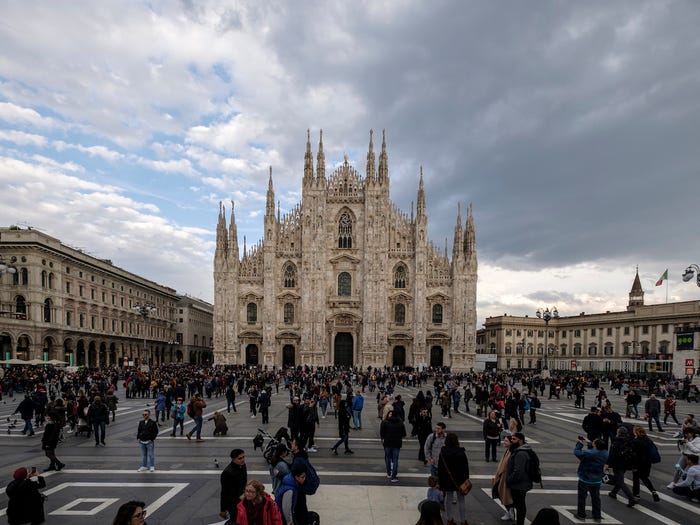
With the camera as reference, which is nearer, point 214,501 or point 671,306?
point 214,501

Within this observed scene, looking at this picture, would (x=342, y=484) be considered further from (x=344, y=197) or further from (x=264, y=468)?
(x=344, y=197)

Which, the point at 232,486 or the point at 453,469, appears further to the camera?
the point at 453,469

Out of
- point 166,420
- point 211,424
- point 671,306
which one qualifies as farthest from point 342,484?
point 671,306

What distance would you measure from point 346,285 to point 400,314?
7.58 meters

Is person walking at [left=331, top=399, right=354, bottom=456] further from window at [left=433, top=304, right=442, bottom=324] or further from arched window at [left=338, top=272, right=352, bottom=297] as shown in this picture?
window at [left=433, top=304, right=442, bottom=324]

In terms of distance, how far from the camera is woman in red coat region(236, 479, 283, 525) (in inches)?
201

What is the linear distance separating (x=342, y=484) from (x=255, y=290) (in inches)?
1957

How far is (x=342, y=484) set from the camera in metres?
10.0

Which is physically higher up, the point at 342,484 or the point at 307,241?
the point at 307,241

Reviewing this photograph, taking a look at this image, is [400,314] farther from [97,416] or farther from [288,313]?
[97,416]

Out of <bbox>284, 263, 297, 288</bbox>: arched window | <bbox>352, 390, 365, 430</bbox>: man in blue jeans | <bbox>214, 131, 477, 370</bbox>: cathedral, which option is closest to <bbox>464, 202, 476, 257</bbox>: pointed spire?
<bbox>214, 131, 477, 370</bbox>: cathedral

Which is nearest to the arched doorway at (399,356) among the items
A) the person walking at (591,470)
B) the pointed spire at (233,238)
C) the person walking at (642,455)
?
the pointed spire at (233,238)

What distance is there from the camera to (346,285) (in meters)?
58.8

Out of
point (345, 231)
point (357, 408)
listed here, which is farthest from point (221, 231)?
point (357, 408)
